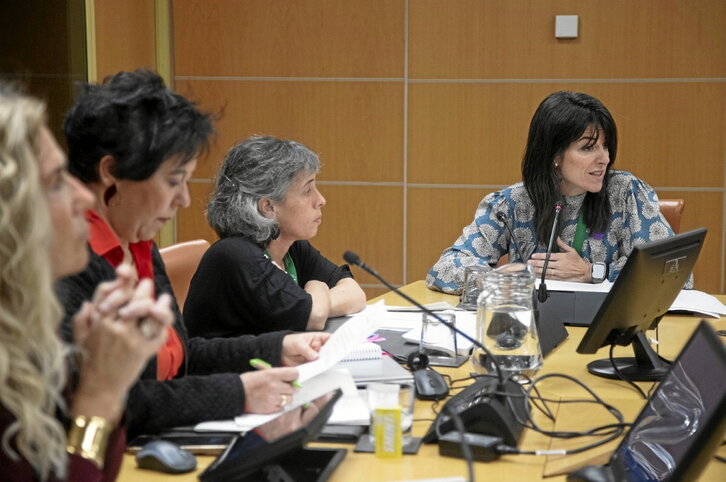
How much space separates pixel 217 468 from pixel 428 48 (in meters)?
3.50

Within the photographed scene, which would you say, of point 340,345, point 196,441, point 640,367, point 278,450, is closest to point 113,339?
point 278,450

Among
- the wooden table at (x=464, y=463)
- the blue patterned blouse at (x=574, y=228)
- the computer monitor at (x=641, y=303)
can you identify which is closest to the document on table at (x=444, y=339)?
the wooden table at (x=464, y=463)

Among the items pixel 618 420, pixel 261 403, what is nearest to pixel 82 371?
pixel 261 403

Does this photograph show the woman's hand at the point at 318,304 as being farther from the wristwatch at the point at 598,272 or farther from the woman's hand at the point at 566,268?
the wristwatch at the point at 598,272

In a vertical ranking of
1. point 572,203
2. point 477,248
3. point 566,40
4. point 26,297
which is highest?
point 566,40

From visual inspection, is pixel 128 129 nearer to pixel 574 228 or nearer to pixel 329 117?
pixel 574 228

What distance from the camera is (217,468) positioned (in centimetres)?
139

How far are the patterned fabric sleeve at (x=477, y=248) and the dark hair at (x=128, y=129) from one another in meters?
1.49

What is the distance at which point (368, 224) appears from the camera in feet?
15.7

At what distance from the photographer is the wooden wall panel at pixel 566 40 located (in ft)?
14.4

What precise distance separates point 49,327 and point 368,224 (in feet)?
12.2

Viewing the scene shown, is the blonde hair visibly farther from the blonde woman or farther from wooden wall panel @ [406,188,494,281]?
wooden wall panel @ [406,188,494,281]

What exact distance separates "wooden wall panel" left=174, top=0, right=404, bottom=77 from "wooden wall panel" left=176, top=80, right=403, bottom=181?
7 cm

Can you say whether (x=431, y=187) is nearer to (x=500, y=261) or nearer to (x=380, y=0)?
(x=380, y=0)
